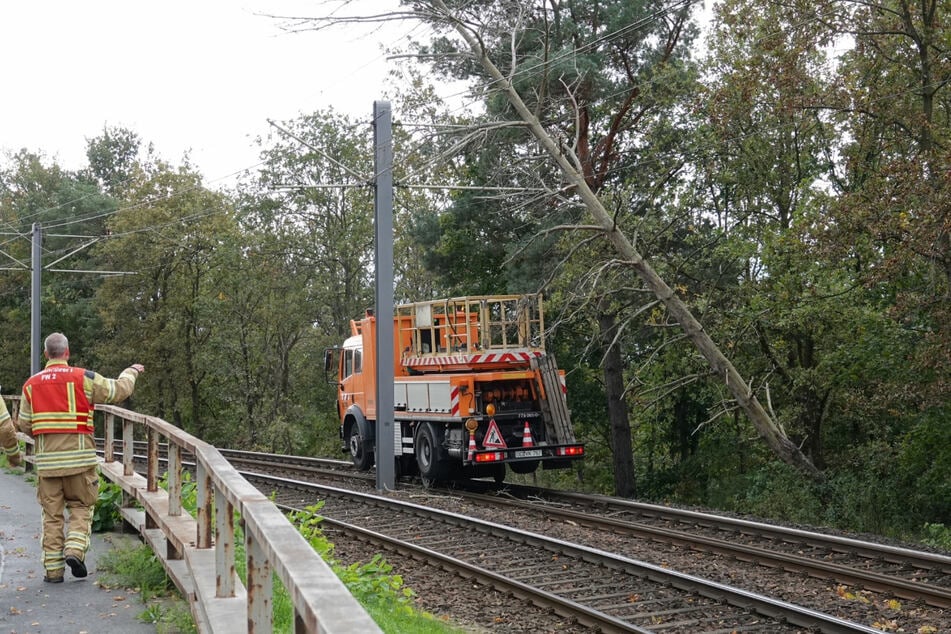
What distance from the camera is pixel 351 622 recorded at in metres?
2.14

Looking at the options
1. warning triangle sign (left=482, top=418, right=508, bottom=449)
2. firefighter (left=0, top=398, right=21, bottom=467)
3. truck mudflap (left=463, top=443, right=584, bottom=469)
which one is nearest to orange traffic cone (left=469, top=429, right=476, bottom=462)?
truck mudflap (left=463, top=443, right=584, bottom=469)

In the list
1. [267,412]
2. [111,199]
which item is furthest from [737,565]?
[111,199]

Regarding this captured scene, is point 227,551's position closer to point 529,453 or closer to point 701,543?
point 701,543

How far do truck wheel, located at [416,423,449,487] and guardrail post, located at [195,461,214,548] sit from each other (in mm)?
11960

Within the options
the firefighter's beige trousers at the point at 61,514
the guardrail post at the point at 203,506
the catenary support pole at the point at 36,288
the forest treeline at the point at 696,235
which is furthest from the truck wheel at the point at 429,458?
the catenary support pole at the point at 36,288

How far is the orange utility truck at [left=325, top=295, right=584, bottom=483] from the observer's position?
671 inches

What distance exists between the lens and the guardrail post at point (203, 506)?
18.6 feet

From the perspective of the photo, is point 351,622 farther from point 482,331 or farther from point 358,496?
point 482,331

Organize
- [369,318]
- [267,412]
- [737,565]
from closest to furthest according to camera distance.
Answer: [737,565]
[369,318]
[267,412]

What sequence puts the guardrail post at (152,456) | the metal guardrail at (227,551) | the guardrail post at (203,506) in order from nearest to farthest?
1. the metal guardrail at (227,551)
2. the guardrail post at (203,506)
3. the guardrail post at (152,456)

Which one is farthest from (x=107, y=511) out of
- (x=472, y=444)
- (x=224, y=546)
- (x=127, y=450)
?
(x=472, y=444)

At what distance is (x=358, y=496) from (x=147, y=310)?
29768mm

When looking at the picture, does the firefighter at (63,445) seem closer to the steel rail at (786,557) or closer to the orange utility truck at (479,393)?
the steel rail at (786,557)

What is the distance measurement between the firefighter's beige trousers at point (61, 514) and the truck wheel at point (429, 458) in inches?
428
